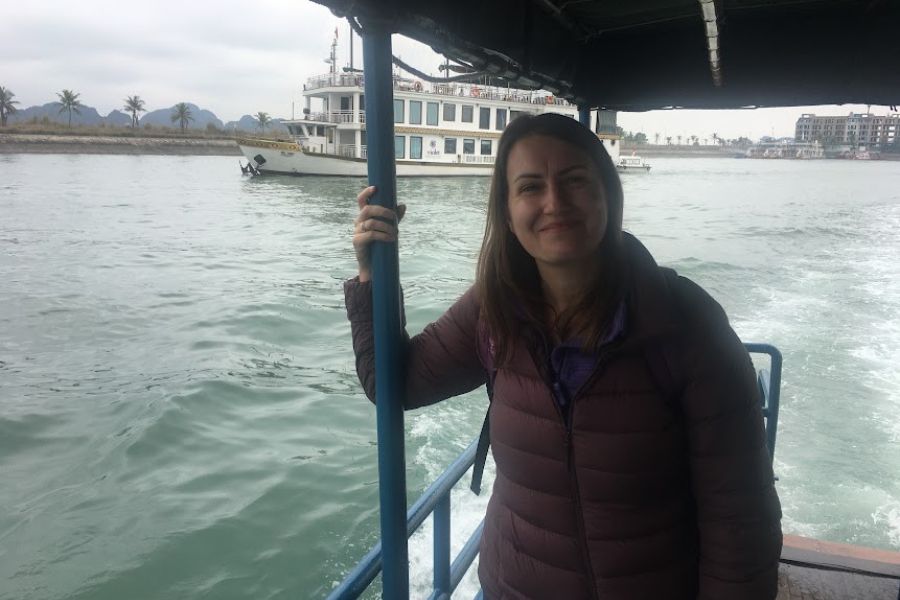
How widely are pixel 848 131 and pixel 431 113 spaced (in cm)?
7941

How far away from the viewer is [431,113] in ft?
105

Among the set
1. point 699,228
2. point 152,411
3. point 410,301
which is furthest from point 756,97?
point 699,228

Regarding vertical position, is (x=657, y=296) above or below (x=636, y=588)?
above

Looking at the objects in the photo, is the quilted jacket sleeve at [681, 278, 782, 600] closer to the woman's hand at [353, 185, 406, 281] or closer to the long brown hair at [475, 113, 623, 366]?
the long brown hair at [475, 113, 623, 366]

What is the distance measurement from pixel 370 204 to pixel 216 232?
729 inches

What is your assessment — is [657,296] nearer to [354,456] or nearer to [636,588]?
[636,588]

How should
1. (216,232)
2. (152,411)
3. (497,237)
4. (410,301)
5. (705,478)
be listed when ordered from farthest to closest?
(216,232), (410,301), (152,411), (497,237), (705,478)

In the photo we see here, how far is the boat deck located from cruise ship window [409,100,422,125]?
30591mm

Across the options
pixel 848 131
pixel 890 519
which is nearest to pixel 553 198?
pixel 890 519

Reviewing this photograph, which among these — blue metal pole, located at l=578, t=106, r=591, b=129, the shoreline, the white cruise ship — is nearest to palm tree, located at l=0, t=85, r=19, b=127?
the shoreline

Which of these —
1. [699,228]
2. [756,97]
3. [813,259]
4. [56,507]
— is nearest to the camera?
[756,97]

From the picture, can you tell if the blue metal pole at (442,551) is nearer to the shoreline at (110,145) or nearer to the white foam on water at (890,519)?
the white foam on water at (890,519)

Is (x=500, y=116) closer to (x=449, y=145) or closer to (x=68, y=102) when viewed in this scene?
(x=449, y=145)

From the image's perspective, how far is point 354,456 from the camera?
20.8 ft
